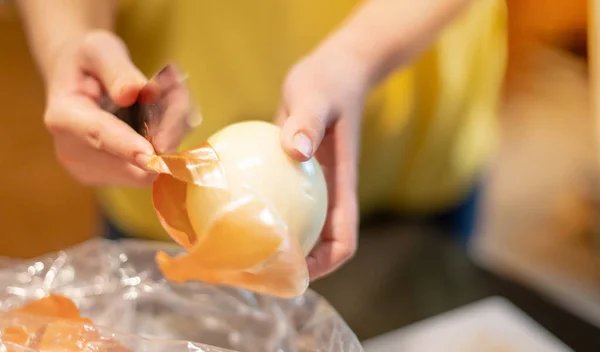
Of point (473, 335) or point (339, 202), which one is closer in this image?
point (339, 202)

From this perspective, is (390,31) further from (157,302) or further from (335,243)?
(157,302)

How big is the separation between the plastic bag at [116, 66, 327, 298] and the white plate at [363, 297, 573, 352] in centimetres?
25

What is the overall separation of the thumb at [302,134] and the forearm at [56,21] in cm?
27

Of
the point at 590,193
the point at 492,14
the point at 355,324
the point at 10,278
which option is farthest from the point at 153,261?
the point at 590,193

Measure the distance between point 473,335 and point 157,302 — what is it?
324 mm

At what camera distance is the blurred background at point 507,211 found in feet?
2.24

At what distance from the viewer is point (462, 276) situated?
71 cm

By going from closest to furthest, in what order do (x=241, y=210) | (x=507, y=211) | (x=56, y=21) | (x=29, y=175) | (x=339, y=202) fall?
(x=241, y=210) < (x=339, y=202) < (x=56, y=21) < (x=507, y=211) < (x=29, y=175)

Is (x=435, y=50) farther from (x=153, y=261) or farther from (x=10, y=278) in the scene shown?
(x=10, y=278)

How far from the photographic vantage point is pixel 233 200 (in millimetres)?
390

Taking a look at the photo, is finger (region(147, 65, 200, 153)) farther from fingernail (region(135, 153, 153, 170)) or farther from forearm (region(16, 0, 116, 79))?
forearm (region(16, 0, 116, 79))

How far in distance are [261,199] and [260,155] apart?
0.10 feet

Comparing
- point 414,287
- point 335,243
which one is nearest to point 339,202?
point 335,243

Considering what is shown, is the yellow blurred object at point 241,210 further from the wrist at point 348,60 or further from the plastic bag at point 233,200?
the wrist at point 348,60
